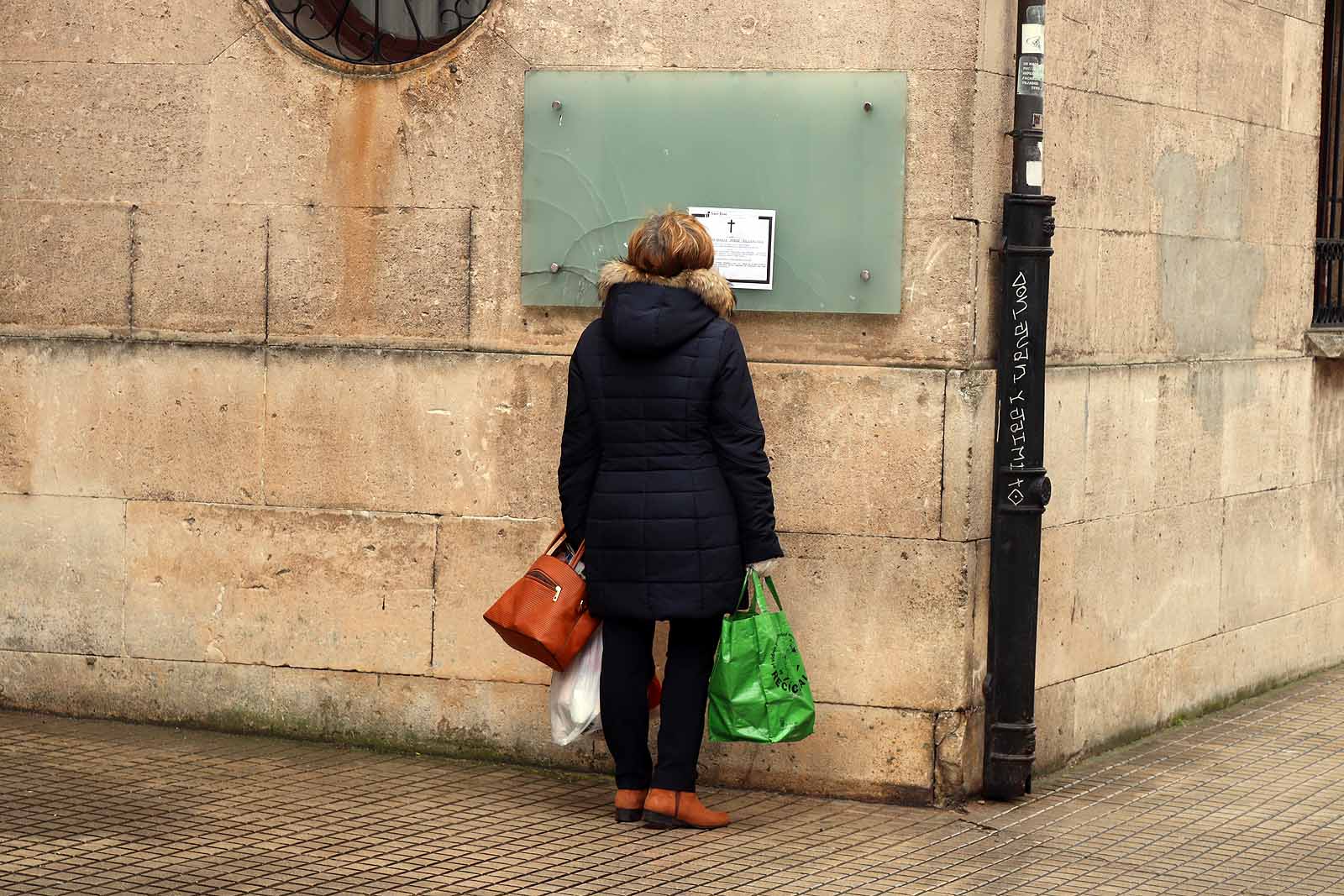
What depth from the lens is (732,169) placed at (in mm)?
7016

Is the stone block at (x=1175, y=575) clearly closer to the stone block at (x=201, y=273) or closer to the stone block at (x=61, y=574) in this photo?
the stone block at (x=201, y=273)

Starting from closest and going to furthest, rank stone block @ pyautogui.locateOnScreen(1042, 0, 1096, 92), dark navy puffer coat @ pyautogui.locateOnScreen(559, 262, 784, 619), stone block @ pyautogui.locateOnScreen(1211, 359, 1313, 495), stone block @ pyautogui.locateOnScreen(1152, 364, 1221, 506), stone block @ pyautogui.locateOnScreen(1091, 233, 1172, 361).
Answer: dark navy puffer coat @ pyautogui.locateOnScreen(559, 262, 784, 619), stone block @ pyautogui.locateOnScreen(1042, 0, 1096, 92), stone block @ pyautogui.locateOnScreen(1091, 233, 1172, 361), stone block @ pyautogui.locateOnScreen(1152, 364, 1221, 506), stone block @ pyautogui.locateOnScreen(1211, 359, 1313, 495)

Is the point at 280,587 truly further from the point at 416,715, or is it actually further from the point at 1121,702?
the point at 1121,702

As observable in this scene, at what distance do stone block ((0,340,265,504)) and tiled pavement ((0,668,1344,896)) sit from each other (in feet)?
3.14

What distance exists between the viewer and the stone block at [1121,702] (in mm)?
7723

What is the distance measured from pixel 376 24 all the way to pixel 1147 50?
9.93ft

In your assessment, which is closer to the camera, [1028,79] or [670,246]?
[670,246]

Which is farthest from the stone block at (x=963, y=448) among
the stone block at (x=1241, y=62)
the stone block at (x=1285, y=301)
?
the stone block at (x=1285, y=301)

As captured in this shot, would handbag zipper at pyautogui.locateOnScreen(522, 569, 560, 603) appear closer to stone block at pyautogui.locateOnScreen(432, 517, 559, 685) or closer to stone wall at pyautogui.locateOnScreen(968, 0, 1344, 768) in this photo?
stone block at pyautogui.locateOnScreen(432, 517, 559, 685)

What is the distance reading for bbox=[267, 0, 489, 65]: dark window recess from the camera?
754cm

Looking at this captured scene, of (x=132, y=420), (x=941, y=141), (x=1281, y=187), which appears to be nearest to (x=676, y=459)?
(x=941, y=141)

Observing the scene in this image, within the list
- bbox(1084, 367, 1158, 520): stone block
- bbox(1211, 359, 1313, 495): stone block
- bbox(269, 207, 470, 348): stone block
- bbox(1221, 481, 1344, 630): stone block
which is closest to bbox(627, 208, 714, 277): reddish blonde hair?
bbox(269, 207, 470, 348): stone block

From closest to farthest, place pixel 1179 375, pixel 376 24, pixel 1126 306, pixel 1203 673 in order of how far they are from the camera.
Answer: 1. pixel 376 24
2. pixel 1126 306
3. pixel 1179 375
4. pixel 1203 673

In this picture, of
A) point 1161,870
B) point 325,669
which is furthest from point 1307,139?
point 325,669
